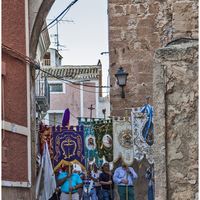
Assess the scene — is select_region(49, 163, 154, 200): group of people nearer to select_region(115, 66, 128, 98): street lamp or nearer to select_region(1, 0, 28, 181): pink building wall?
select_region(1, 0, 28, 181): pink building wall

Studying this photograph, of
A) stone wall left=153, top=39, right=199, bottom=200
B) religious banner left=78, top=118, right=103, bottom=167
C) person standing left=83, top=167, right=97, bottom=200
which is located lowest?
person standing left=83, top=167, right=97, bottom=200

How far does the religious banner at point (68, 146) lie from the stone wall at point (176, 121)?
22.5 feet

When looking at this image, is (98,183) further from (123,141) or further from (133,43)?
(133,43)

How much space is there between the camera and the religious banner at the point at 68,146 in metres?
10.4

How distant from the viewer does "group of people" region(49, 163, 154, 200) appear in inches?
372

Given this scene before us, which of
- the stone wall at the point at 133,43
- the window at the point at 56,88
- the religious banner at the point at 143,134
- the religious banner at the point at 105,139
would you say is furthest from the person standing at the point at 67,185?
the window at the point at 56,88

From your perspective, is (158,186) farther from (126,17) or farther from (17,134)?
(126,17)

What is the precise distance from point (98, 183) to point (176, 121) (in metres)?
6.97

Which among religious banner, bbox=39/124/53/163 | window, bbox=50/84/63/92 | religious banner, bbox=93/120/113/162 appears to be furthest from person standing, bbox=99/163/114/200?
window, bbox=50/84/63/92

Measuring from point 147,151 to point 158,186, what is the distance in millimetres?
5615

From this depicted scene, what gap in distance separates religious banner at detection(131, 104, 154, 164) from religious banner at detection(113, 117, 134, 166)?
213 millimetres

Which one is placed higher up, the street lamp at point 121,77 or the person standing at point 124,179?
the street lamp at point 121,77

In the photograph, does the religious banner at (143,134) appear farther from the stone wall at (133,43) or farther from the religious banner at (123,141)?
the stone wall at (133,43)

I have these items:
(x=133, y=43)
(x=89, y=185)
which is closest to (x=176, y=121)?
(x=133, y=43)
